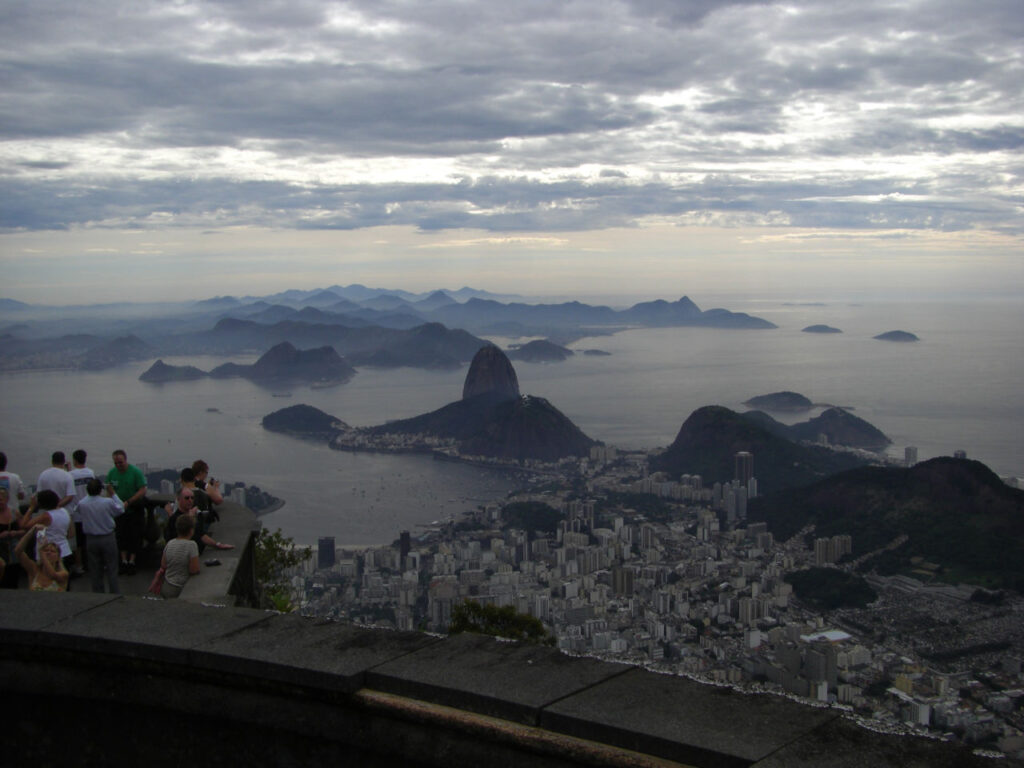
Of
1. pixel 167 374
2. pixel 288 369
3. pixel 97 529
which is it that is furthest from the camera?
pixel 288 369

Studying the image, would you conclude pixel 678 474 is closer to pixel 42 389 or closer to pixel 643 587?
pixel 643 587

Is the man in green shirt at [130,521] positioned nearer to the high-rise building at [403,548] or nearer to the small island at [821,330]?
the high-rise building at [403,548]

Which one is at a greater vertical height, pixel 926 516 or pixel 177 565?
pixel 177 565

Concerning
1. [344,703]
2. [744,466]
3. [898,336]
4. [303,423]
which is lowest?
[303,423]

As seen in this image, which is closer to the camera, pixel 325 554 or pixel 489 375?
pixel 325 554

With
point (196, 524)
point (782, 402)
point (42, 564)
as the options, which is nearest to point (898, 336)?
point (782, 402)

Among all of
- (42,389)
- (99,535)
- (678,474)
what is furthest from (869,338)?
(99,535)

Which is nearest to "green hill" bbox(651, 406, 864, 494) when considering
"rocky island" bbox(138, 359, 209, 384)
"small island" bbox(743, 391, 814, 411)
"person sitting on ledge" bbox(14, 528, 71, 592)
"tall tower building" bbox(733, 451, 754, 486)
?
"tall tower building" bbox(733, 451, 754, 486)

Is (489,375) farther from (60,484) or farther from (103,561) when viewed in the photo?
(103,561)
